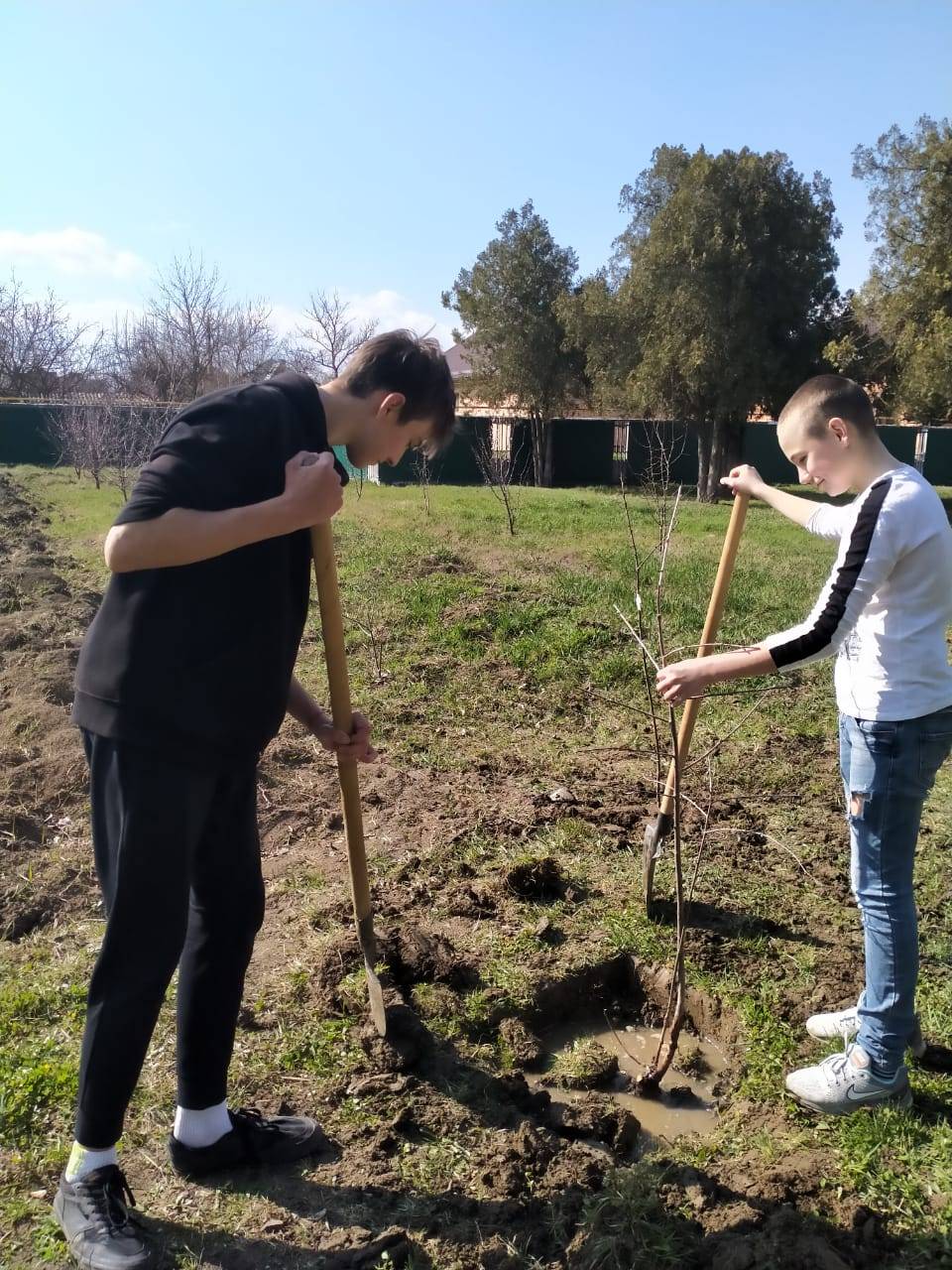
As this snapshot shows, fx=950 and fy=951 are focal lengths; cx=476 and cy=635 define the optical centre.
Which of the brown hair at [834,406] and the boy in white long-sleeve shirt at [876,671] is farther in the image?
the brown hair at [834,406]

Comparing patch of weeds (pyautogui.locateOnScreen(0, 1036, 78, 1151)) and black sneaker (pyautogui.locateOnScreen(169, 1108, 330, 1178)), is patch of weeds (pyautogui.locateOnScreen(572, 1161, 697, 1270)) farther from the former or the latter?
patch of weeds (pyautogui.locateOnScreen(0, 1036, 78, 1151))

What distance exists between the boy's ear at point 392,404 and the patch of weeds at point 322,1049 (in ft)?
5.83

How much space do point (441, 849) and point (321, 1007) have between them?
121 centimetres

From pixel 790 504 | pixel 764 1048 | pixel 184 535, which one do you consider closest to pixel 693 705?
pixel 790 504

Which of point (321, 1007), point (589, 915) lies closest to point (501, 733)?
point (589, 915)

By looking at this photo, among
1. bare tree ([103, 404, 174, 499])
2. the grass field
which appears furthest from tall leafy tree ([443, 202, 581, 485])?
the grass field

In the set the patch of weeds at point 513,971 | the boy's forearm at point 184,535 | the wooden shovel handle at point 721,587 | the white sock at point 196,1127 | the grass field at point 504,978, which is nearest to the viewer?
the boy's forearm at point 184,535

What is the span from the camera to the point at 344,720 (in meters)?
2.37

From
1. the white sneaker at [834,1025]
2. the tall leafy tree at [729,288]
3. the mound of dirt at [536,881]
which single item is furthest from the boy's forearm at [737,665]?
the tall leafy tree at [729,288]

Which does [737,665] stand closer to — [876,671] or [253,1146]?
[876,671]

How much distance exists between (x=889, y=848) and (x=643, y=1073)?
3.31ft

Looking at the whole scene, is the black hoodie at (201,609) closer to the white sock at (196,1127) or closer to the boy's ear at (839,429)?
the white sock at (196,1127)

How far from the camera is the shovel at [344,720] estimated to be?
216cm

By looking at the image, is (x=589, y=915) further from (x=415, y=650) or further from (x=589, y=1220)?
(x=415, y=650)
